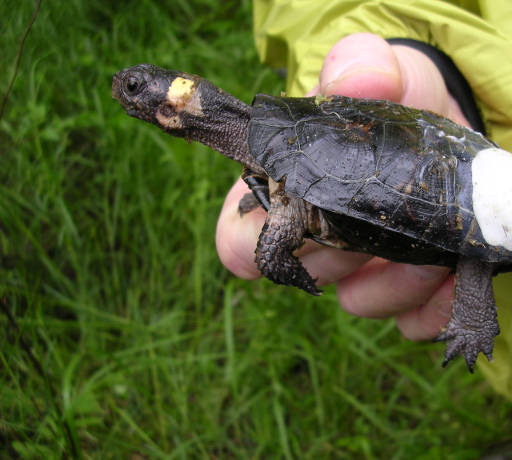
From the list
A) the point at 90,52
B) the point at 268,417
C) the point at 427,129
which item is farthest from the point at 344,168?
the point at 90,52

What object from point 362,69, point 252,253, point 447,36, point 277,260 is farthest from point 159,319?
point 447,36

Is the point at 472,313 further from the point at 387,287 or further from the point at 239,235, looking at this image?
the point at 239,235

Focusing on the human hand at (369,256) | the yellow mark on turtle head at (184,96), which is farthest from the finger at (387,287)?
the yellow mark on turtle head at (184,96)

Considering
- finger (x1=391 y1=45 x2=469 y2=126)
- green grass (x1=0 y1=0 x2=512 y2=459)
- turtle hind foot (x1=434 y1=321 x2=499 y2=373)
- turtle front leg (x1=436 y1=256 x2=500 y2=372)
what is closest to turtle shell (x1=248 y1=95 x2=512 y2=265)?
turtle front leg (x1=436 y1=256 x2=500 y2=372)

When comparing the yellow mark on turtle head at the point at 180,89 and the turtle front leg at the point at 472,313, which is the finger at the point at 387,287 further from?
the yellow mark on turtle head at the point at 180,89

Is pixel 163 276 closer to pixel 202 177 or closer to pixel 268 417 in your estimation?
pixel 202 177

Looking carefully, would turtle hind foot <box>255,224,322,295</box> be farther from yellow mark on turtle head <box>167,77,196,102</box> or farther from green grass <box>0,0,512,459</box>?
green grass <box>0,0,512,459</box>
